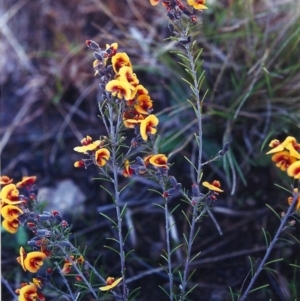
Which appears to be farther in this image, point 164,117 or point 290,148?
point 164,117

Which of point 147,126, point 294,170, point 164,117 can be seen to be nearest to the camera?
point 294,170

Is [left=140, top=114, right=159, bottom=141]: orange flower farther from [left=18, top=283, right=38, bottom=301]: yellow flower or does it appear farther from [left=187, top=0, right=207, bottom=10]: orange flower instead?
[left=18, top=283, right=38, bottom=301]: yellow flower

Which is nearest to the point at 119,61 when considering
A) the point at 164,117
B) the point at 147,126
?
the point at 147,126

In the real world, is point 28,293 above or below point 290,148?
below

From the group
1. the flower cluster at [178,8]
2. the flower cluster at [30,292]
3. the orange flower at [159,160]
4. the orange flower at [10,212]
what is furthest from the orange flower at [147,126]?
the flower cluster at [30,292]

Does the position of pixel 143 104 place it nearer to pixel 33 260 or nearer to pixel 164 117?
pixel 33 260

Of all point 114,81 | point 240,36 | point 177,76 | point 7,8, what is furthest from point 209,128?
point 7,8

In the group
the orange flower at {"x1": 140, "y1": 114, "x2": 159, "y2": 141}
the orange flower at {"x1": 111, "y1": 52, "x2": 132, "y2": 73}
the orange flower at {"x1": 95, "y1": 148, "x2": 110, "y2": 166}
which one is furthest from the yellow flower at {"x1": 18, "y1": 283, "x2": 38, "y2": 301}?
the orange flower at {"x1": 111, "y1": 52, "x2": 132, "y2": 73}
